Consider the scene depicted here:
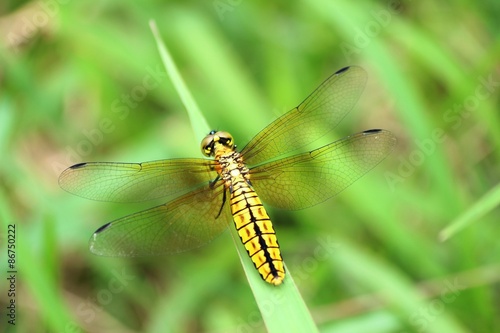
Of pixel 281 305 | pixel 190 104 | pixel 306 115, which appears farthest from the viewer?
pixel 306 115

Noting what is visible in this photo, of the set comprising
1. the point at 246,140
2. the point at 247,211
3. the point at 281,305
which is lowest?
the point at 281,305

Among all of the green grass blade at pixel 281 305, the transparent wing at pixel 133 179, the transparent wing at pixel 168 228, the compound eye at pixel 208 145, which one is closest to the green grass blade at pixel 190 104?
the compound eye at pixel 208 145

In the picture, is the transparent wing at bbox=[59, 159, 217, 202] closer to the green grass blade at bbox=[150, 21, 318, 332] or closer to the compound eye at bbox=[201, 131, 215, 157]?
the compound eye at bbox=[201, 131, 215, 157]

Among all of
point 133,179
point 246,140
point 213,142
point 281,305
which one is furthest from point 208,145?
point 281,305

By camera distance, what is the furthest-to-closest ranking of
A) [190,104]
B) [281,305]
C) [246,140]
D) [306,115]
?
[246,140], [306,115], [190,104], [281,305]

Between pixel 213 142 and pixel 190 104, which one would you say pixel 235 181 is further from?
pixel 190 104

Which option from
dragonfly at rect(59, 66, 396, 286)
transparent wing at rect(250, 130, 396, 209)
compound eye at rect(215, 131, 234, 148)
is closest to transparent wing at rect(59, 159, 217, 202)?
dragonfly at rect(59, 66, 396, 286)

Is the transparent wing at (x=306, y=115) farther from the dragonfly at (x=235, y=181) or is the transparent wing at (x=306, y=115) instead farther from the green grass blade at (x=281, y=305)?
the green grass blade at (x=281, y=305)
